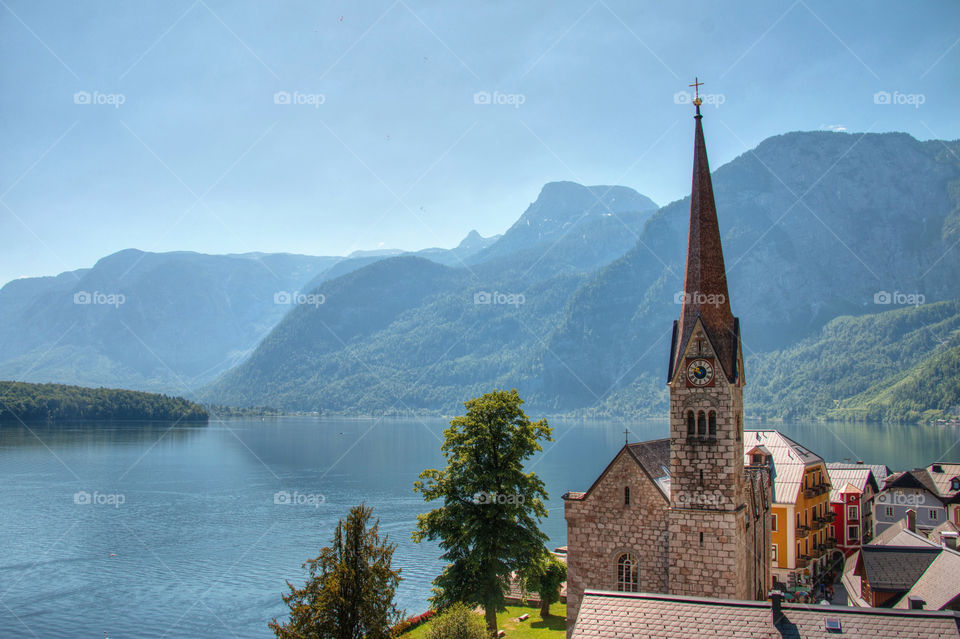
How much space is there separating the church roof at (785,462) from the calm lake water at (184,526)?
94.0ft

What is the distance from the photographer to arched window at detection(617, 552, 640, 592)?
3266 centimetres

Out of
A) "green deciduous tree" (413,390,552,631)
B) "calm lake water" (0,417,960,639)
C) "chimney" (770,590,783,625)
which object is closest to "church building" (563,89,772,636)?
"green deciduous tree" (413,390,552,631)

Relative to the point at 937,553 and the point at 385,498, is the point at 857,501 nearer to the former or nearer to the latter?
the point at 937,553

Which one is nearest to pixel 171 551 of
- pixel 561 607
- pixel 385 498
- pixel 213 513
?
pixel 213 513

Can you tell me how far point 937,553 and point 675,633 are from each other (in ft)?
75.3

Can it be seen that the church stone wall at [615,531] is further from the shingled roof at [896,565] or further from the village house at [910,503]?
the village house at [910,503]

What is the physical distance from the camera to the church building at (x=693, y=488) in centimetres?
3009

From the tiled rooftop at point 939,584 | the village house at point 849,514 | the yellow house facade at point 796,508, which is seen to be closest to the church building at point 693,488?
the tiled rooftop at point 939,584

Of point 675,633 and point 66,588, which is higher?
point 675,633

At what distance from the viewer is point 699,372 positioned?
102ft

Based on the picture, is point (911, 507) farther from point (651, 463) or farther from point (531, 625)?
point (651, 463)

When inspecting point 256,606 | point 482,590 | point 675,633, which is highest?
point 675,633

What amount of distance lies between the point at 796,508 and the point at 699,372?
24065 millimetres

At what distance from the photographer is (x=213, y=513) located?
103 meters
